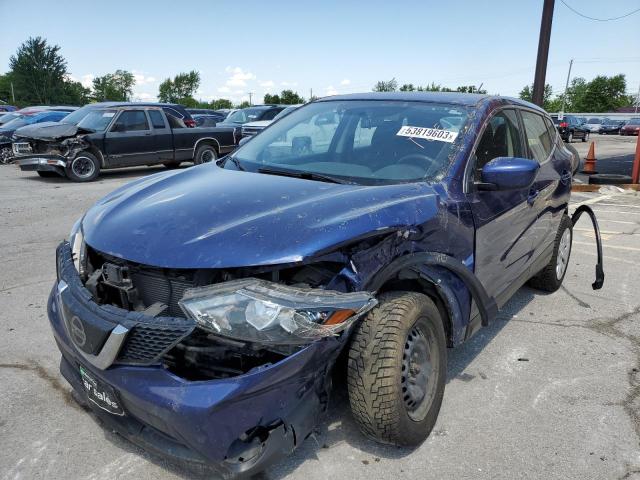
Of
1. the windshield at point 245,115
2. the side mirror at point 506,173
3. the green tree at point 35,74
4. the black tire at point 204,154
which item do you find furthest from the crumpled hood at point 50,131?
the green tree at point 35,74

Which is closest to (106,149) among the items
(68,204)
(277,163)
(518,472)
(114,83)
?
(68,204)

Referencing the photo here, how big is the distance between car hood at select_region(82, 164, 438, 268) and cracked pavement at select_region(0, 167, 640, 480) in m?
0.75

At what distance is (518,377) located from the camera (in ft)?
10.5

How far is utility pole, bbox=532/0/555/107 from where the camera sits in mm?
13305

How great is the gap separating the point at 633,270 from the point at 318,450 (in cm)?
463

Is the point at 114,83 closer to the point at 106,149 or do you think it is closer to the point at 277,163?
the point at 106,149

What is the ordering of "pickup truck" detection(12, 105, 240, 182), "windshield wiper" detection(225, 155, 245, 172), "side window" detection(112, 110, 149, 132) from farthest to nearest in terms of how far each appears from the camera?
"side window" detection(112, 110, 149, 132)
"pickup truck" detection(12, 105, 240, 182)
"windshield wiper" detection(225, 155, 245, 172)

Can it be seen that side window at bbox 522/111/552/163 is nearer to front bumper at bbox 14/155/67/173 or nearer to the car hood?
→ the car hood

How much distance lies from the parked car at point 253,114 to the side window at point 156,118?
3.72 m

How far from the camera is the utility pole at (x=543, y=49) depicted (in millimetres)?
13305

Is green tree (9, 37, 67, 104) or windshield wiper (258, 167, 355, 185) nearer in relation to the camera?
windshield wiper (258, 167, 355, 185)

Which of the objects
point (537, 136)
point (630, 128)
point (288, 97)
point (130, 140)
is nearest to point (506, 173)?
point (537, 136)

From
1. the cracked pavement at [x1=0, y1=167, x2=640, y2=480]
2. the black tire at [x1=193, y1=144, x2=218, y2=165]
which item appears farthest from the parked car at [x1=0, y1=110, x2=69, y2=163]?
the cracked pavement at [x1=0, y1=167, x2=640, y2=480]

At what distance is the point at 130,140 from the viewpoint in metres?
12.2
